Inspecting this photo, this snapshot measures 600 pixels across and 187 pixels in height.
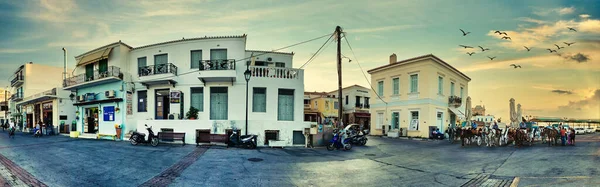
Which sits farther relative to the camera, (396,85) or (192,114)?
(396,85)

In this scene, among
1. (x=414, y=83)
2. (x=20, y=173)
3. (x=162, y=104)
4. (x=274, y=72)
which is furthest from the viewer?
(x=414, y=83)

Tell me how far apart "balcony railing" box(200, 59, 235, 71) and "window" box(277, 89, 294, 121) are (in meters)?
3.86

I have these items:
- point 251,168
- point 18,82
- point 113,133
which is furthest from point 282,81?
point 18,82

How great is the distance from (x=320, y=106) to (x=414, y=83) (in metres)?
19.0

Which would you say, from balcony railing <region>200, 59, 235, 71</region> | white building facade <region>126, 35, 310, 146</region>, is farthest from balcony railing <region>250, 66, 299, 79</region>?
balcony railing <region>200, 59, 235, 71</region>

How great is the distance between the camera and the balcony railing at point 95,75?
A: 865 inches

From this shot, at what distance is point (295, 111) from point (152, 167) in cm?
1045

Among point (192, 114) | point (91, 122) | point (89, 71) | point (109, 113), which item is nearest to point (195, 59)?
point (192, 114)

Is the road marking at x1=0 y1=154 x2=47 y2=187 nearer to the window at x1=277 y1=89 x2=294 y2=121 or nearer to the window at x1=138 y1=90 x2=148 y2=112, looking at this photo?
the window at x1=138 y1=90 x2=148 y2=112

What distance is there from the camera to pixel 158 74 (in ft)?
65.7

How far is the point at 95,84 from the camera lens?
2445cm

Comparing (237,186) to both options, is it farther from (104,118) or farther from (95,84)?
(95,84)

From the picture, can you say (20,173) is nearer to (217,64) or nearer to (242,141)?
(242,141)

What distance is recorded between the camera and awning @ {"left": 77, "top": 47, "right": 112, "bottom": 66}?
2253cm
